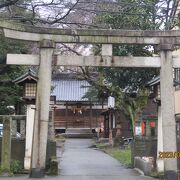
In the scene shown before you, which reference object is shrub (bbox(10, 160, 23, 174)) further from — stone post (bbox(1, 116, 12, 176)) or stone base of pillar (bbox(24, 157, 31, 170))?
stone post (bbox(1, 116, 12, 176))

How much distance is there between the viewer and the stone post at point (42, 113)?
13625mm

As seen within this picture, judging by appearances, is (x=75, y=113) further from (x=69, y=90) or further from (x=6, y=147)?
(x=6, y=147)

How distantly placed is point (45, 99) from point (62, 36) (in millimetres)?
2369

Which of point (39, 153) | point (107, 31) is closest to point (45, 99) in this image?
point (39, 153)

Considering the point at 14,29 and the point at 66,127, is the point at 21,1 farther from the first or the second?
the point at 66,127

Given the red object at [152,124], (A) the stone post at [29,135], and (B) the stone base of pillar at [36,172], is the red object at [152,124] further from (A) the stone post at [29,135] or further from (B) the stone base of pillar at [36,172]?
(B) the stone base of pillar at [36,172]

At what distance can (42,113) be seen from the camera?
542 inches

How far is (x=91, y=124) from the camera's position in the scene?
5028 cm

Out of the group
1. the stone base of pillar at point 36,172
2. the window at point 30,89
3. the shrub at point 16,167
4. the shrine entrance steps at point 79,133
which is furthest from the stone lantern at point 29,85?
the shrine entrance steps at point 79,133

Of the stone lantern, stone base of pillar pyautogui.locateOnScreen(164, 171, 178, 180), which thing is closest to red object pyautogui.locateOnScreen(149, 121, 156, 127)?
stone base of pillar pyautogui.locateOnScreen(164, 171, 178, 180)

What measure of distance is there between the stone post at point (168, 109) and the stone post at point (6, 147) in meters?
5.57

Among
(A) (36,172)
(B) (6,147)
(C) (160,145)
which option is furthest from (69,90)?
(A) (36,172)

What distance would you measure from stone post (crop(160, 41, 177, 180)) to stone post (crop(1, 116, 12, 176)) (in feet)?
18.3

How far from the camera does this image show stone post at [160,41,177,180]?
13.5 metres
